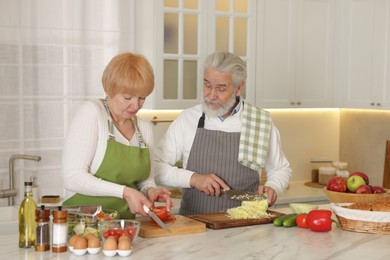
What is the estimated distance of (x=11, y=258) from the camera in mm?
2477

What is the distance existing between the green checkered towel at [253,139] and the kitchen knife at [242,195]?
0.23 meters

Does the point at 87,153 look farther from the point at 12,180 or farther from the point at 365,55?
the point at 365,55

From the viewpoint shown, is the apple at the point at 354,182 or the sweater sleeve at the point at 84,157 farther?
the apple at the point at 354,182

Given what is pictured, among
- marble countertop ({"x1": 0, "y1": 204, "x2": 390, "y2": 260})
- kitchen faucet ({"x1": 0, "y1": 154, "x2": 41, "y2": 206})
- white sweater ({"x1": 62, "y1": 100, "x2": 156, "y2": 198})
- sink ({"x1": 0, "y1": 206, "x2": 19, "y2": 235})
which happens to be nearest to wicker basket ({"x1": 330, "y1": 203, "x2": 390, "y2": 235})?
marble countertop ({"x1": 0, "y1": 204, "x2": 390, "y2": 260})

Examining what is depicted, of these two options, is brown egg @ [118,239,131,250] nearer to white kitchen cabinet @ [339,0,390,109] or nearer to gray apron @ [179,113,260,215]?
gray apron @ [179,113,260,215]

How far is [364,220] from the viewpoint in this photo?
9.89 ft

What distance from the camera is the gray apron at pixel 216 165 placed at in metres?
3.59

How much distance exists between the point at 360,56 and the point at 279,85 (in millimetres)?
706

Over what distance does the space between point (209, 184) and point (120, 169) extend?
56cm

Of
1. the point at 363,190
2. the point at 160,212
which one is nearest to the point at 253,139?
the point at 363,190

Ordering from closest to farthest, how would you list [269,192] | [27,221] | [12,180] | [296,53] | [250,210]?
[27,221] < [250,210] < [269,192] < [12,180] < [296,53]

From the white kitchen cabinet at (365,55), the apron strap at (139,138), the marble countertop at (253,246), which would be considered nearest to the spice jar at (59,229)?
the marble countertop at (253,246)

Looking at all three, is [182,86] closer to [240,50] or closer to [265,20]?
[240,50]

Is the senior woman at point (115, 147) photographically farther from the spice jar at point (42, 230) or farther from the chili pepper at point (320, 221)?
the chili pepper at point (320, 221)
